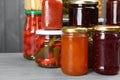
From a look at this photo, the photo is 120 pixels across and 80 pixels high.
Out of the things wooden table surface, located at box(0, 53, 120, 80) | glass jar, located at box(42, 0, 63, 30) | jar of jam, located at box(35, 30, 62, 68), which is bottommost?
wooden table surface, located at box(0, 53, 120, 80)

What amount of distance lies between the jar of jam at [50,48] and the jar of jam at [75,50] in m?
0.06

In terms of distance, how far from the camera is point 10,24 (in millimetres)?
1494

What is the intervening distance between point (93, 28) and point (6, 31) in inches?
35.3

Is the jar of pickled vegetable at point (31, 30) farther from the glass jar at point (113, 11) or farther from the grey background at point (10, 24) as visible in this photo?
the grey background at point (10, 24)

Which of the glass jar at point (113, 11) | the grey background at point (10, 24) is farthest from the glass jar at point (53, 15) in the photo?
the grey background at point (10, 24)

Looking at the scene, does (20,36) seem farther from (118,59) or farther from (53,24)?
(118,59)

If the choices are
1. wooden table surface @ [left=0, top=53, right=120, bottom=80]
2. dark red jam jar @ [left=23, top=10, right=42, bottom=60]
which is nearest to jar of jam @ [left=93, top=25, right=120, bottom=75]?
wooden table surface @ [left=0, top=53, right=120, bottom=80]

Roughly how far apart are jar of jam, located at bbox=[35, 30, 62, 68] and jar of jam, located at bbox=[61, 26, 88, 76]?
0.06 meters

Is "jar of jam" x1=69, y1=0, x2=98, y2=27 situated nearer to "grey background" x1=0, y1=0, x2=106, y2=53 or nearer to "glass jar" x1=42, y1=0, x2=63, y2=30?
"glass jar" x1=42, y1=0, x2=63, y2=30

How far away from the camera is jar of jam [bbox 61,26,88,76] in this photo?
0.64 metres

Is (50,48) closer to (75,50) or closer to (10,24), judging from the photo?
(75,50)

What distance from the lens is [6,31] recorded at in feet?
4.91

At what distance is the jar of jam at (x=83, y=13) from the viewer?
704mm

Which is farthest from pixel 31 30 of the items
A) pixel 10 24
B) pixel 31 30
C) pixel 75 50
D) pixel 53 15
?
pixel 10 24
